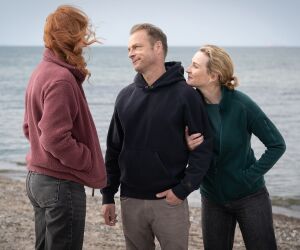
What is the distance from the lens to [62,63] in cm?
362

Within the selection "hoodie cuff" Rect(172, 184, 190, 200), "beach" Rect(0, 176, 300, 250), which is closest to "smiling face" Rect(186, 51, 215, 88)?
"hoodie cuff" Rect(172, 184, 190, 200)

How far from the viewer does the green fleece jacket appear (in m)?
4.07

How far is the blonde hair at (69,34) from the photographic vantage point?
3.59m

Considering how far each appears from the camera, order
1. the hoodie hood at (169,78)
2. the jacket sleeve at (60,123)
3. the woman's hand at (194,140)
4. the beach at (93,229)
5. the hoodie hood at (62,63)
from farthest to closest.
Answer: the beach at (93,229)
the hoodie hood at (169,78)
the woman's hand at (194,140)
the hoodie hood at (62,63)
the jacket sleeve at (60,123)

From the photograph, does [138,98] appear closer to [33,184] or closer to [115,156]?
[115,156]

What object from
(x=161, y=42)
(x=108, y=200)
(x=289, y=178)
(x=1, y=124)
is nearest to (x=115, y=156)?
(x=108, y=200)

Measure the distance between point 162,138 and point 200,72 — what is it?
0.59 m

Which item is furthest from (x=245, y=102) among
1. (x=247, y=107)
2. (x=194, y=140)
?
(x=194, y=140)

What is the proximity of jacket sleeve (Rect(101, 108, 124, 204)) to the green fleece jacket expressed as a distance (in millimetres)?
701

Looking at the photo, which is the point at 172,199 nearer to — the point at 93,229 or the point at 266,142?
the point at 266,142

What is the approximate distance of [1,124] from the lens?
26.0 meters

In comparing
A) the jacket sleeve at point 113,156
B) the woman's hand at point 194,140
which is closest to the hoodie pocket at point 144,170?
the jacket sleeve at point 113,156

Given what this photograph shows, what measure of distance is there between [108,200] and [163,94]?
38.5 inches

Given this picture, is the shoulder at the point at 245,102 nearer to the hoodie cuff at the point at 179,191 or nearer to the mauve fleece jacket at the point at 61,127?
the hoodie cuff at the point at 179,191
